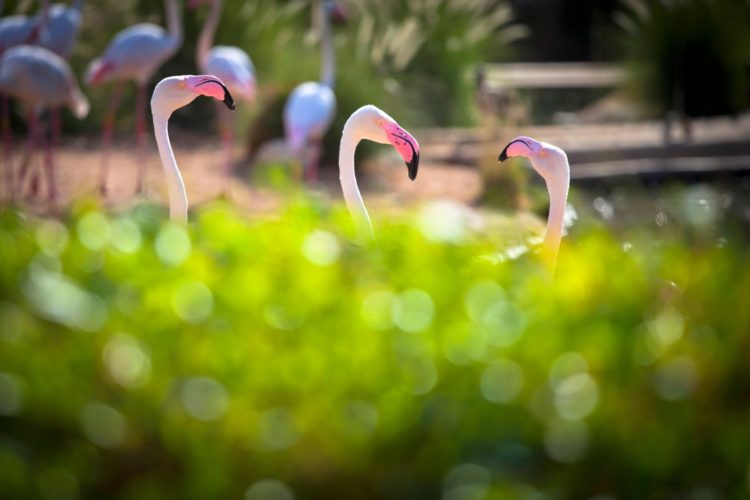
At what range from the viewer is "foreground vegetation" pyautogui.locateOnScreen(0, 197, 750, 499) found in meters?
2.10

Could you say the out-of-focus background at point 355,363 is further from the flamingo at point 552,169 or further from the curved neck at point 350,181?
the flamingo at point 552,169

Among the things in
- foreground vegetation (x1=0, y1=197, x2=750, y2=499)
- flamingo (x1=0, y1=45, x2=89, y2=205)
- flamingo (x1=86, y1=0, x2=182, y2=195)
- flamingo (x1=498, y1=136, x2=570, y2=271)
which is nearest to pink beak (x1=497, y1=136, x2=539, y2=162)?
flamingo (x1=498, y1=136, x2=570, y2=271)

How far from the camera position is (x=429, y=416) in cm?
219

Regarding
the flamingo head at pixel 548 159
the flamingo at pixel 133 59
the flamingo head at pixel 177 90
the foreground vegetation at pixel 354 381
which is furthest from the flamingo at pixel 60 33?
the foreground vegetation at pixel 354 381

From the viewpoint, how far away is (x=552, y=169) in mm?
5062

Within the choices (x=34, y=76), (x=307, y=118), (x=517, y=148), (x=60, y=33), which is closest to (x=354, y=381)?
(x=517, y=148)

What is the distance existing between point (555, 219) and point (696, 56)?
8306 mm

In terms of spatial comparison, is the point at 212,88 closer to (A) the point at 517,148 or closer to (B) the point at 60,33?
(A) the point at 517,148

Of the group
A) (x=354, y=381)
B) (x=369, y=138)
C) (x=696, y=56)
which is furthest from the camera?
(x=696, y=56)

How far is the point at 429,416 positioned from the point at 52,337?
28.8 inches

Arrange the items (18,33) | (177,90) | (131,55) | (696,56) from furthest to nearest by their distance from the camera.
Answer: (696,56), (18,33), (131,55), (177,90)

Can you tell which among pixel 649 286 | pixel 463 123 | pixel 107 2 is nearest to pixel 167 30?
pixel 107 2

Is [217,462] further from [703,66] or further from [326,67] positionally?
[703,66]

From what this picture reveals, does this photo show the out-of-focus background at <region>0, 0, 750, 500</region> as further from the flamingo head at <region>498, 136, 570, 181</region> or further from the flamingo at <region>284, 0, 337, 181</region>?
the flamingo at <region>284, 0, 337, 181</region>
